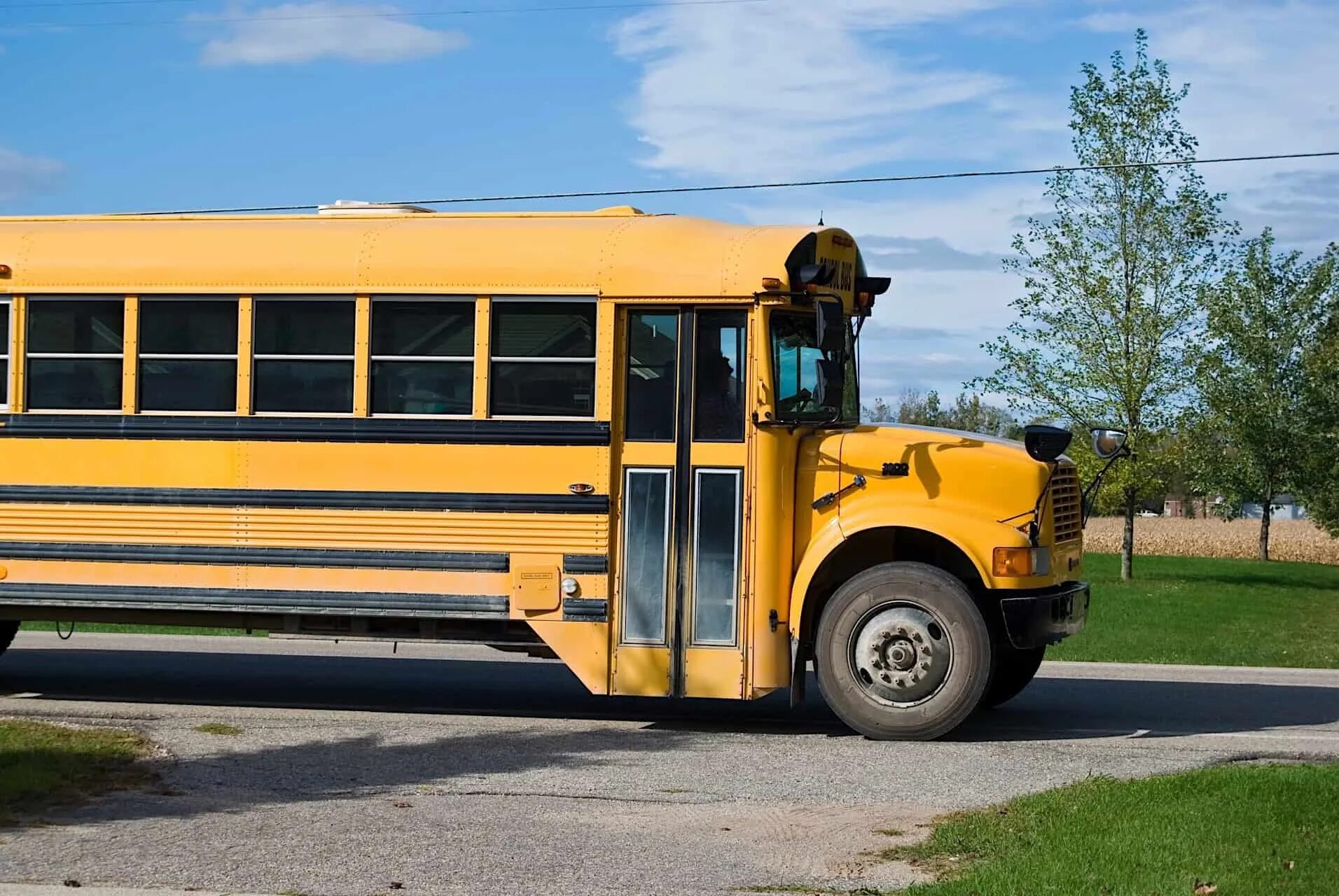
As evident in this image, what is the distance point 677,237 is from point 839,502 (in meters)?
1.76

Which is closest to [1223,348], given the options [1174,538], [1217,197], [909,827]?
[1217,197]

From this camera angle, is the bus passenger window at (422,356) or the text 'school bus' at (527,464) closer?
the text 'school bus' at (527,464)

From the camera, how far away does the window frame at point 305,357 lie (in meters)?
9.62

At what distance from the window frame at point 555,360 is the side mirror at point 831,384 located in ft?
4.02

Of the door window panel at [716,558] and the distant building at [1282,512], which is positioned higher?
the door window panel at [716,558]

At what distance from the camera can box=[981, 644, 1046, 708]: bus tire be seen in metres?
10.4

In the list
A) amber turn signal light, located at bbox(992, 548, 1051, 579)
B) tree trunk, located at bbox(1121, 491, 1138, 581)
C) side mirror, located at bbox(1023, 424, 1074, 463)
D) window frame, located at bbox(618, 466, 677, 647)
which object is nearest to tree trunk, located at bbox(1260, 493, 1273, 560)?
tree trunk, located at bbox(1121, 491, 1138, 581)

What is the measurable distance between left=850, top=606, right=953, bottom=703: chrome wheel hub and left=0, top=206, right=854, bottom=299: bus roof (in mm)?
1927

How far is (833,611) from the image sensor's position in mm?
9234

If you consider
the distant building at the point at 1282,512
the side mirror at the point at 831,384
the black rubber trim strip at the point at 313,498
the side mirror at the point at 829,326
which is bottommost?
the distant building at the point at 1282,512

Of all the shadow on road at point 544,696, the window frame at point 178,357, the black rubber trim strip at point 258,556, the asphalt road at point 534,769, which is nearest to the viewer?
the asphalt road at point 534,769

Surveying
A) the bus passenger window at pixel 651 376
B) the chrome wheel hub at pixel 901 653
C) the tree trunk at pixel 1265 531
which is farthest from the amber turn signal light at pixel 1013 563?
Answer: the tree trunk at pixel 1265 531

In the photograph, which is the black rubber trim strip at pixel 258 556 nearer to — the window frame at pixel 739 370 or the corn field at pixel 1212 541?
the window frame at pixel 739 370

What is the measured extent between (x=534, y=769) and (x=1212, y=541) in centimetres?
4345
